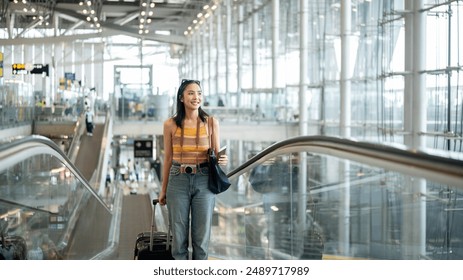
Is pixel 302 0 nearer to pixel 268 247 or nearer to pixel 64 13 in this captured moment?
pixel 268 247

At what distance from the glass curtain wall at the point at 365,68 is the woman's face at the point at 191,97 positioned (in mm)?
8238

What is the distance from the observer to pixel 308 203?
17.3 ft

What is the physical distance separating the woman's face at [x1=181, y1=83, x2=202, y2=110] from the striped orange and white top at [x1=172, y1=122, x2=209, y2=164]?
0.47ft

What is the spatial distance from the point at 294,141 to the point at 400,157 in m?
2.09

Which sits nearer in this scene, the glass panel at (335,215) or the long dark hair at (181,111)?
the glass panel at (335,215)

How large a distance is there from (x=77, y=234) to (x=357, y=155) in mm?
6369

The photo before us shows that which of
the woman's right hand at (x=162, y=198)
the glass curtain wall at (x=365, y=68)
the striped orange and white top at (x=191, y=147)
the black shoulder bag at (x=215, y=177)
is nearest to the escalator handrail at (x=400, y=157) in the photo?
the black shoulder bag at (x=215, y=177)

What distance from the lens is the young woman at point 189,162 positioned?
4.87m

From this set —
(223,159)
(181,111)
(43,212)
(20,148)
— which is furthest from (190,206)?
(43,212)

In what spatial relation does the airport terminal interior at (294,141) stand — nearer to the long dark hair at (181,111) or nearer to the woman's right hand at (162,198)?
the long dark hair at (181,111)

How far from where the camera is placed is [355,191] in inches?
185

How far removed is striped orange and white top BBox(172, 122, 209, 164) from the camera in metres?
4.86

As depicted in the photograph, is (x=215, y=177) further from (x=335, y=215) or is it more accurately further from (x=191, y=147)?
(x=335, y=215)
